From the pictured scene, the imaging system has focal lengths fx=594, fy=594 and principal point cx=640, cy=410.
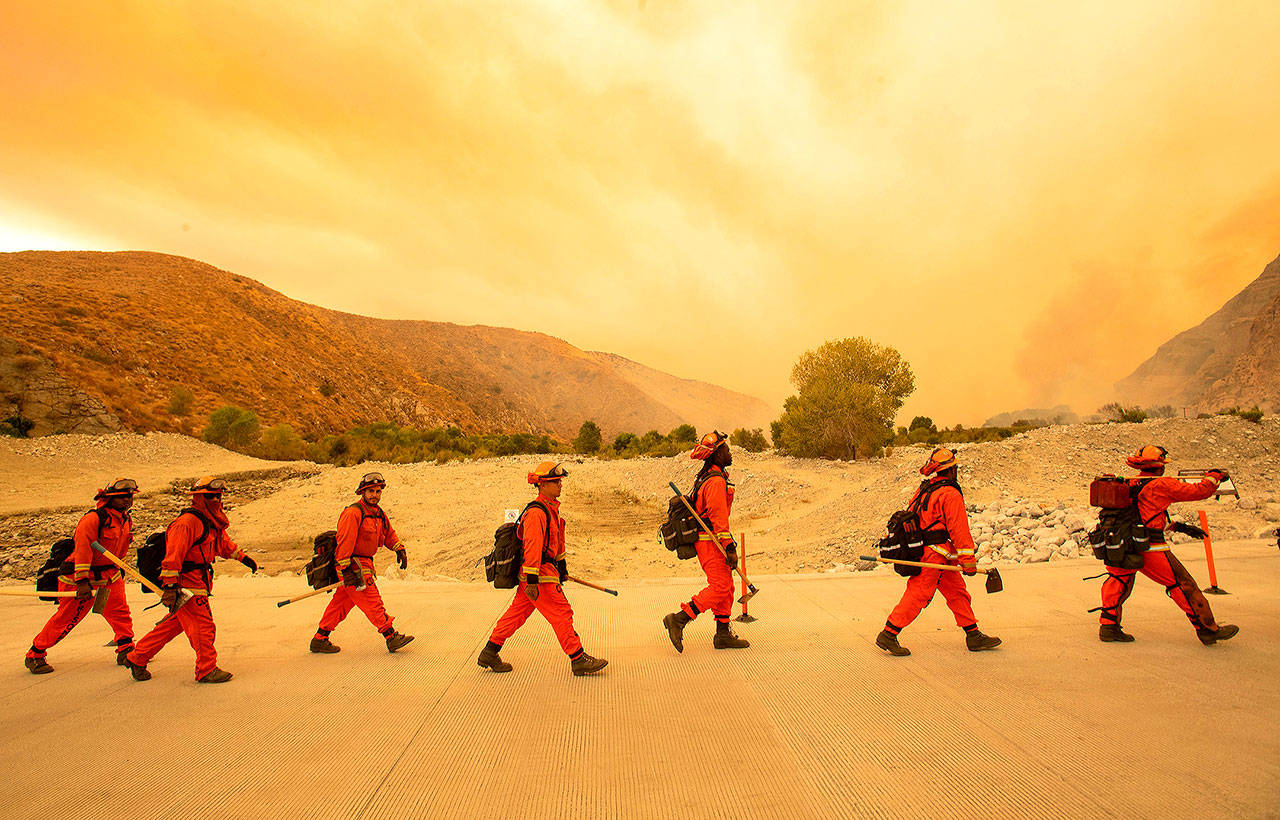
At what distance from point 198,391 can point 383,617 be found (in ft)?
186

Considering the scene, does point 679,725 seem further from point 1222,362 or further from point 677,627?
point 1222,362

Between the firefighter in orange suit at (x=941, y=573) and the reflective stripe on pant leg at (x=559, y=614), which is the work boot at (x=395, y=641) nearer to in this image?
the reflective stripe on pant leg at (x=559, y=614)

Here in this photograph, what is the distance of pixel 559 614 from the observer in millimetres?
5359

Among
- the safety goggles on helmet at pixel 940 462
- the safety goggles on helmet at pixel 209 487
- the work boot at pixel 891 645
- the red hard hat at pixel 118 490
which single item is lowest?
the work boot at pixel 891 645

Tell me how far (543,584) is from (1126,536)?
5532 mm

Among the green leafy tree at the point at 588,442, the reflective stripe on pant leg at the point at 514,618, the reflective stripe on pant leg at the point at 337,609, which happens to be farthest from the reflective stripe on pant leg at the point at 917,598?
the green leafy tree at the point at 588,442

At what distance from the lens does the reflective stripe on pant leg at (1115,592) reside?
5.77m

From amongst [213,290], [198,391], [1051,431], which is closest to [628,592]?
[1051,431]

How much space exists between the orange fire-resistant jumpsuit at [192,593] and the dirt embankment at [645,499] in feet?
19.2

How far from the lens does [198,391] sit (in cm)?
5056

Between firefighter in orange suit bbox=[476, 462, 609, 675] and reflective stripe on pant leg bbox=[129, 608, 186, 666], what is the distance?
2907 millimetres

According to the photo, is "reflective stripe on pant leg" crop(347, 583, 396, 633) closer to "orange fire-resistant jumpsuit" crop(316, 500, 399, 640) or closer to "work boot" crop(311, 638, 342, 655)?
"orange fire-resistant jumpsuit" crop(316, 500, 399, 640)

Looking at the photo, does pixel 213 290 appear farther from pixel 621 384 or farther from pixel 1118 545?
pixel 621 384

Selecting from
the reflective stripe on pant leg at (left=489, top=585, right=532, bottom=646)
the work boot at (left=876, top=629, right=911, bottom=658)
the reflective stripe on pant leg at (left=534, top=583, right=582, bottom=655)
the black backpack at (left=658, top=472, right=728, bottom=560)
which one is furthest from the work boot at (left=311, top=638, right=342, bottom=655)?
the work boot at (left=876, top=629, right=911, bottom=658)
